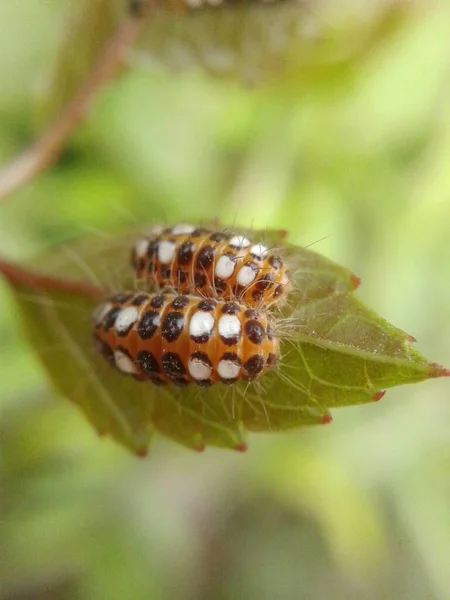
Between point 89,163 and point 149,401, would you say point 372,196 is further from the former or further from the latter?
point 149,401

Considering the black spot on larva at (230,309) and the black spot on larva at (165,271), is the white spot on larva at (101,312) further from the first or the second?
the black spot on larva at (230,309)

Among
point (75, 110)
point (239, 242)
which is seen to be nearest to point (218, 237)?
point (239, 242)

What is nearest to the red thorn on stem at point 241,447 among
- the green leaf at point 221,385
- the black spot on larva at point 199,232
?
the green leaf at point 221,385

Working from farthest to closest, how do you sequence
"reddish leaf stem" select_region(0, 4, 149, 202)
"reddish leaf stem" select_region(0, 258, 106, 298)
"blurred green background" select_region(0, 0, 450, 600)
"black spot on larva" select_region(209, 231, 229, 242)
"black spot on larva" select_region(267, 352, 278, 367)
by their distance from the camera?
"blurred green background" select_region(0, 0, 450, 600)
"reddish leaf stem" select_region(0, 4, 149, 202)
"reddish leaf stem" select_region(0, 258, 106, 298)
"black spot on larva" select_region(209, 231, 229, 242)
"black spot on larva" select_region(267, 352, 278, 367)

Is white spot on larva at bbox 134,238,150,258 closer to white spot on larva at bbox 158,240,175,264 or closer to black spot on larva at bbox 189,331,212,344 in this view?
white spot on larva at bbox 158,240,175,264

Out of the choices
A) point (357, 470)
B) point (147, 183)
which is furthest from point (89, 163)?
point (357, 470)

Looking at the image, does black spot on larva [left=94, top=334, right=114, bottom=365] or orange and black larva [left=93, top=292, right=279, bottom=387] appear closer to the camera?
orange and black larva [left=93, top=292, right=279, bottom=387]

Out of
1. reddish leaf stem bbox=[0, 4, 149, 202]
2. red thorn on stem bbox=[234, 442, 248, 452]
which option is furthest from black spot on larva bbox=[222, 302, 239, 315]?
reddish leaf stem bbox=[0, 4, 149, 202]
